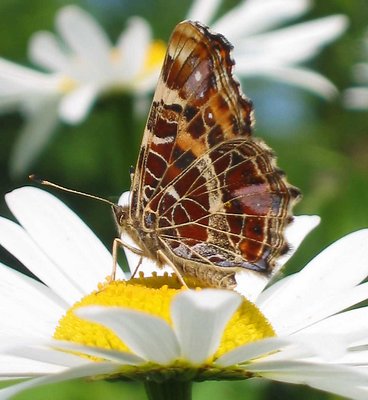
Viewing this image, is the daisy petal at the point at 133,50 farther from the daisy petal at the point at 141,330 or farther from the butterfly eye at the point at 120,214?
the daisy petal at the point at 141,330

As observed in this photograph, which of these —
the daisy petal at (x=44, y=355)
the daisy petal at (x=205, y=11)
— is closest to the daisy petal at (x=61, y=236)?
the daisy petal at (x=44, y=355)

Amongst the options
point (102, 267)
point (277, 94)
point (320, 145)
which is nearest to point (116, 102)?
point (320, 145)

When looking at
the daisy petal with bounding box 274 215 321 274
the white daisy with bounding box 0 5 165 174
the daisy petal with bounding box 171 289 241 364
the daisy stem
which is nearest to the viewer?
the daisy petal with bounding box 171 289 241 364

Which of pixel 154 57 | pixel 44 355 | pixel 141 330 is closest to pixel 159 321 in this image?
pixel 141 330

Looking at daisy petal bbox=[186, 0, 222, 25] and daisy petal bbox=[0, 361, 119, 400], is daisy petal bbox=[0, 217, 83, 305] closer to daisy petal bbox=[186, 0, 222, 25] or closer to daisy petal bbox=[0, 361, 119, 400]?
daisy petal bbox=[0, 361, 119, 400]

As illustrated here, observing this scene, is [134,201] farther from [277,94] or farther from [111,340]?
[277,94]

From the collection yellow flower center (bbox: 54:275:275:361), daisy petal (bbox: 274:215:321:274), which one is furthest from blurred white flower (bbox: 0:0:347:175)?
yellow flower center (bbox: 54:275:275:361)
